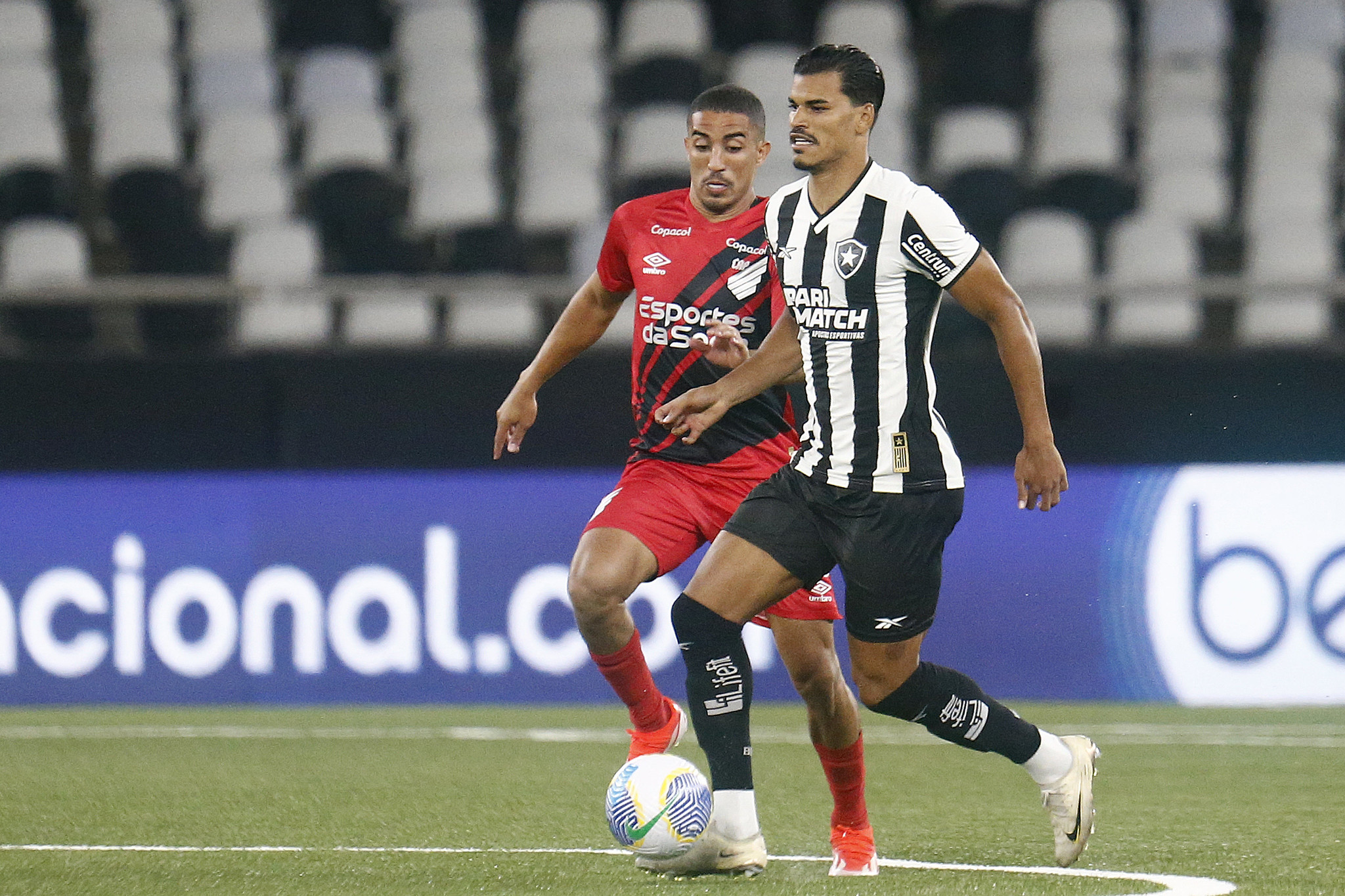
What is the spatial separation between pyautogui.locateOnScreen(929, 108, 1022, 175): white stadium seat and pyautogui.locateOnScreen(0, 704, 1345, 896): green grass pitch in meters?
4.29

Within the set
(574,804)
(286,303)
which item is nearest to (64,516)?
(286,303)

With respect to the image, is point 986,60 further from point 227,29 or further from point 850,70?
point 850,70

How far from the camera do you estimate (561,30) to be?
1311 centimetres

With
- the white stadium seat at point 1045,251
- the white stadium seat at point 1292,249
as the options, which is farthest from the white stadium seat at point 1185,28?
the white stadium seat at point 1045,251

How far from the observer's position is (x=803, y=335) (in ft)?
14.5

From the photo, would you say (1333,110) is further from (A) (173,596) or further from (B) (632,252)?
(B) (632,252)

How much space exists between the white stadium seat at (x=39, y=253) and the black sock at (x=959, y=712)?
24.6ft

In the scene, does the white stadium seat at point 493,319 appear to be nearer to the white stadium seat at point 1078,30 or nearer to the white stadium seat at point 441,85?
the white stadium seat at point 441,85

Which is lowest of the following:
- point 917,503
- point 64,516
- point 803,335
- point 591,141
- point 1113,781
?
point 1113,781

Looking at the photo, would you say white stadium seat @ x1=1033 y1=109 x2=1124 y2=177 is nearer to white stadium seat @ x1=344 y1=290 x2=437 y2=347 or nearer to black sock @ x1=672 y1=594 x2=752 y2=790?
white stadium seat @ x1=344 y1=290 x2=437 y2=347

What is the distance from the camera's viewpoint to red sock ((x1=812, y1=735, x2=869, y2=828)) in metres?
4.52

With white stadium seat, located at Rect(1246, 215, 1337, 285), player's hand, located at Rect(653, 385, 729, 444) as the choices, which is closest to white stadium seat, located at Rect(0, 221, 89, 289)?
white stadium seat, located at Rect(1246, 215, 1337, 285)

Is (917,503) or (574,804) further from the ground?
(917,503)

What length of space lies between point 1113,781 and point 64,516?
488 centimetres
